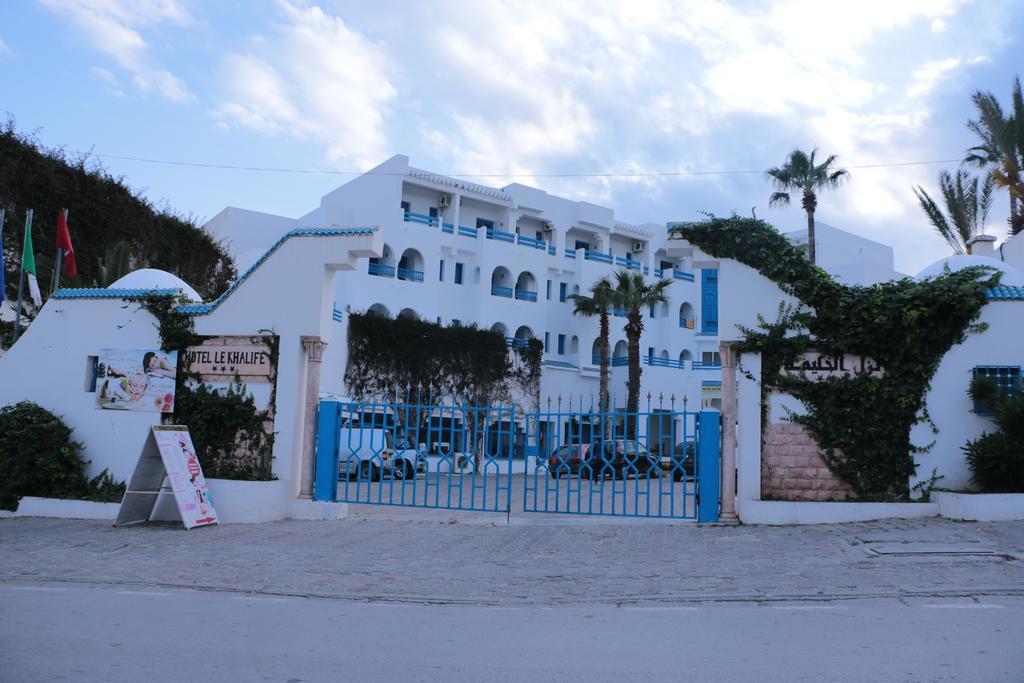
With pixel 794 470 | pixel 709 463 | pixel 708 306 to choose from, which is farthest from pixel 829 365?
pixel 708 306

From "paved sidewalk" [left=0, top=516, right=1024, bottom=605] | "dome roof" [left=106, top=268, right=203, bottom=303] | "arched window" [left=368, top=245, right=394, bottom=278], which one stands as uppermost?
"arched window" [left=368, top=245, right=394, bottom=278]

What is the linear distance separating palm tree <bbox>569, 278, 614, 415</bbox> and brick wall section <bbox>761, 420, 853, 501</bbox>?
26.8 metres

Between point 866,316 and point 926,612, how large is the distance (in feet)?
21.1

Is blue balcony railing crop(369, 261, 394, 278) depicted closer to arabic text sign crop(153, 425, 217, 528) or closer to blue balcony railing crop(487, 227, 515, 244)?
blue balcony railing crop(487, 227, 515, 244)

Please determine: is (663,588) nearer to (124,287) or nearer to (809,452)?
(809,452)

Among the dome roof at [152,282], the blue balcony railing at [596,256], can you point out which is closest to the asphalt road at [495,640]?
the dome roof at [152,282]

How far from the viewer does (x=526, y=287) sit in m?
45.1

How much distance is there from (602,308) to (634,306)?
6.69ft

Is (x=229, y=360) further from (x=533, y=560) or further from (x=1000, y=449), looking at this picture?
(x=1000, y=449)

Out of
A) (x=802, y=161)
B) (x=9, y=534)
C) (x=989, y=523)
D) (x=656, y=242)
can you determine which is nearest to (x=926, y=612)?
(x=989, y=523)

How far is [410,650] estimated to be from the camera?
19.0 ft

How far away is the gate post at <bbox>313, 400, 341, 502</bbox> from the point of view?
550 inches

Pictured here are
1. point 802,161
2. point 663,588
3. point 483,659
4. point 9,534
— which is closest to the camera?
point 483,659

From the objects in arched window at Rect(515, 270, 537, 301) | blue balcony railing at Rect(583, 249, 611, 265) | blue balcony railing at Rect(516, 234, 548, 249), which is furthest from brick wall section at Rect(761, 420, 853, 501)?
blue balcony railing at Rect(583, 249, 611, 265)
